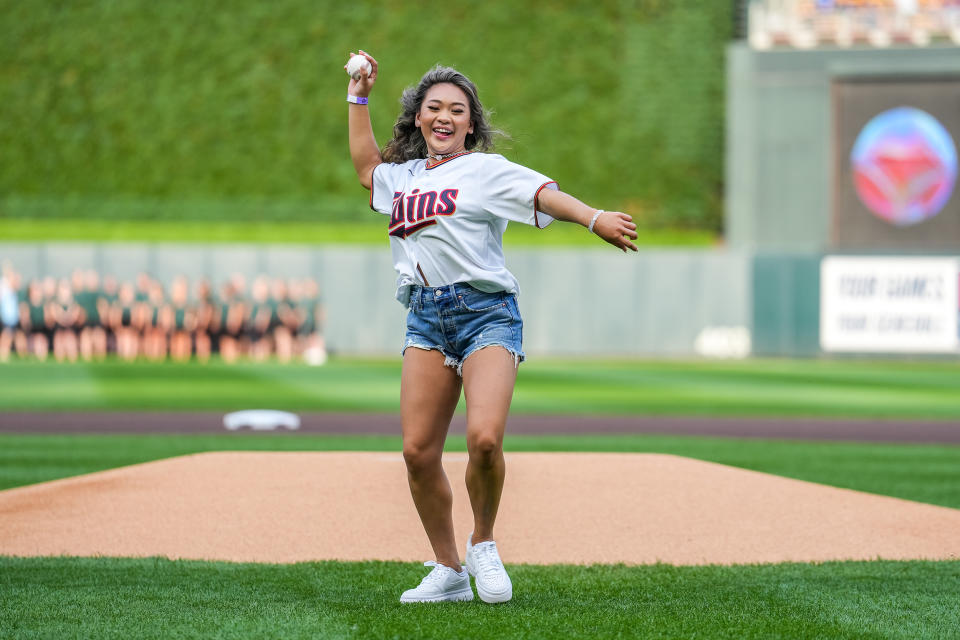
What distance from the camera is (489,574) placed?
187 inches

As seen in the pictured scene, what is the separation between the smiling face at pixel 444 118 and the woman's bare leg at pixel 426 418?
793 mm

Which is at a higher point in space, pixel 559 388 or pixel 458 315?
pixel 458 315

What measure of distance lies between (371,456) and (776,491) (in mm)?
2527

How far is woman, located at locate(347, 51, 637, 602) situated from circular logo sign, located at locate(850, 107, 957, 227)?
22.6m

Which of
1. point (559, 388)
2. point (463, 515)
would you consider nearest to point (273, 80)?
point (559, 388)

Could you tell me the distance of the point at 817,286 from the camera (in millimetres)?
25984

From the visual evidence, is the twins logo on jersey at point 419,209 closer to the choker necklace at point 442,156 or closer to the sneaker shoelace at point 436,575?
the choker necklace at point 442,156

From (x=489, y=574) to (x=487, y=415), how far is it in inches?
24.6

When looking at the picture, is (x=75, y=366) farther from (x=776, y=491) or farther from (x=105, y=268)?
(x=776, y=491)

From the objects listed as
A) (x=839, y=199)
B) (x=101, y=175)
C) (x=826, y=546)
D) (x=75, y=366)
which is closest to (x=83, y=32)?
(x=101, y=175)

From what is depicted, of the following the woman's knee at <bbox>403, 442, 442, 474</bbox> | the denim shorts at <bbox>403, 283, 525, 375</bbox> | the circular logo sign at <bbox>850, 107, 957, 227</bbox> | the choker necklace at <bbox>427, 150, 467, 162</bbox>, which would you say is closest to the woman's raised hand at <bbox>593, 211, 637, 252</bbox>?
the denim shorts at <bbox>403, 283, 525, 375</bbox>

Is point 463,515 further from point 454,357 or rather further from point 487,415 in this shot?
point 487,415

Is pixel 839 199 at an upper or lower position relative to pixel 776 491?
upper

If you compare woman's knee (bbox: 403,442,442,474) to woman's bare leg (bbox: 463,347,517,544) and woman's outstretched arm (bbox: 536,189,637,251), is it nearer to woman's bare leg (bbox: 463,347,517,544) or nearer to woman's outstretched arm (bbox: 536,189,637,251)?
woman's bare leg (bbox: 463,347,517,544)
